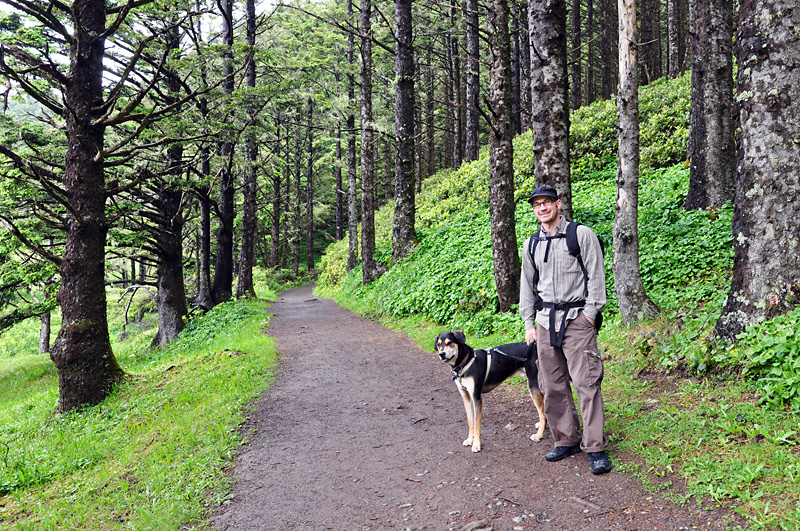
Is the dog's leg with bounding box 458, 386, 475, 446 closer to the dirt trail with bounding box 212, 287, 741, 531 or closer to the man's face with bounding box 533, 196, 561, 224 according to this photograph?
the dirt trail with bounding box 212, 287, 741, 531

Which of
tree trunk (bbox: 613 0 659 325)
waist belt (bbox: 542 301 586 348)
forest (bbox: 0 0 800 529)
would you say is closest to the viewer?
waist belt (bbox: 542 301 586 348)

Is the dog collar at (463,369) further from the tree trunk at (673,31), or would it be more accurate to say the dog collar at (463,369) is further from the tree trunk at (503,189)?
the tree trunk at (673,31)

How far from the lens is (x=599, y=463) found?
155 inches

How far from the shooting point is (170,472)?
16.0 feet

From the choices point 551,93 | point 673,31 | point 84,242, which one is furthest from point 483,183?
point 84,242

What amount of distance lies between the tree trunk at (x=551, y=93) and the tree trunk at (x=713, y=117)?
10.2ft

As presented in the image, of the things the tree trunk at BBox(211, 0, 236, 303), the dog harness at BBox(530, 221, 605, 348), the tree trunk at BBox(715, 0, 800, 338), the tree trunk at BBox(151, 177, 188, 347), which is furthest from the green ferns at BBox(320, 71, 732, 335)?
the tree trunk at BBox(151, 177, 188, 347)

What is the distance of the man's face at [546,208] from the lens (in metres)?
4.23

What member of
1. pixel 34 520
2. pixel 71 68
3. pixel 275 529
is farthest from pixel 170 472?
pixel 71 68

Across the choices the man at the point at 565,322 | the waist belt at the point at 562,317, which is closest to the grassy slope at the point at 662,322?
the man at the point at 565,322

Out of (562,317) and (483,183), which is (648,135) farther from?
(562,317)

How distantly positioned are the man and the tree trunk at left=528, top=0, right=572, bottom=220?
3.78 metres

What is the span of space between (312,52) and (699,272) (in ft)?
79.2

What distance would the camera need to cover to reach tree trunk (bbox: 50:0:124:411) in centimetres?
791
